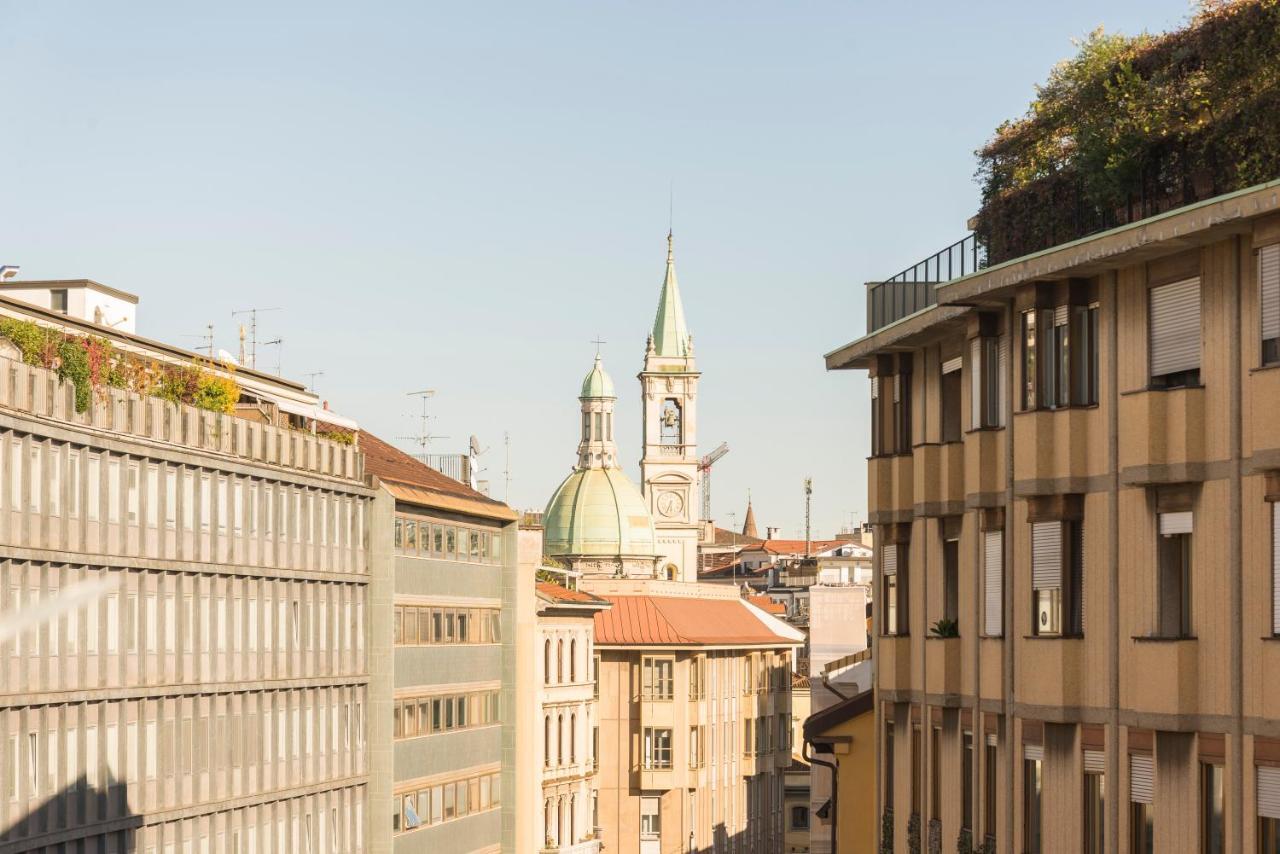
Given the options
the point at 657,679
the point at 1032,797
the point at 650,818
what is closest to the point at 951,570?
the point at 1032,797

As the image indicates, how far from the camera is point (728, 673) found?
16962 centimetres

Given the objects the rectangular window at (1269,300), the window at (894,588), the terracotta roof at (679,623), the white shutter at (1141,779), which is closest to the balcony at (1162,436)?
the rectangular window at (1269,300)

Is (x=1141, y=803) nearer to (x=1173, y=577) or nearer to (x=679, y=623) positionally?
(x=1173, y=577)

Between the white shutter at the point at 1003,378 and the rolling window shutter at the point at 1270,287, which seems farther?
the white shutter at the point at 1003,378

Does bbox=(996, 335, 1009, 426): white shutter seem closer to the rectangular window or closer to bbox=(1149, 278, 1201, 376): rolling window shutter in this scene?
bbox=(1149, 278, 1201, 376): rolling window shutter

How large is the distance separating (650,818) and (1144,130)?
421 feet

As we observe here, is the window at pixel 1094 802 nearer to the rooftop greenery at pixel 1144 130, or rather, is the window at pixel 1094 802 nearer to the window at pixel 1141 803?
the window at pixel 1141 803

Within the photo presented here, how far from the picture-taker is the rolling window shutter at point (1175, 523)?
29.5m

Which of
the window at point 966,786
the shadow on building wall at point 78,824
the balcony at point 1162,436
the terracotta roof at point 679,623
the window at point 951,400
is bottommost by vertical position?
the shadow on building wall at point 78,824

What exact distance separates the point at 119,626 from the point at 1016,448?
41952 millimetres

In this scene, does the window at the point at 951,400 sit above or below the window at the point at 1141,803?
above

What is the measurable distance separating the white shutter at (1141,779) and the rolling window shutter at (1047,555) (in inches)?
116

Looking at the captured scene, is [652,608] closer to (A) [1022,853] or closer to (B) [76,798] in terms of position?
(B) [76,798]

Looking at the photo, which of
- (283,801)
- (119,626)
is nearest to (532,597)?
(283,801)
